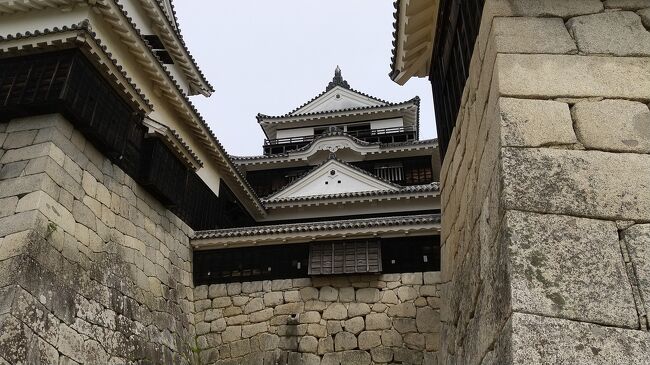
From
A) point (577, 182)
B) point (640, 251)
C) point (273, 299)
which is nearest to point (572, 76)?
point (577, 182)

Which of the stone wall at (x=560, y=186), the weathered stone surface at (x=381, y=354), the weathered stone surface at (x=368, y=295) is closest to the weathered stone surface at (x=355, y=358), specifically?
the weathered stone surface at (x=381, y=354)

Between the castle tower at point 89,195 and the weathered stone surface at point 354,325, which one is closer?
the castle tower at point 89,195

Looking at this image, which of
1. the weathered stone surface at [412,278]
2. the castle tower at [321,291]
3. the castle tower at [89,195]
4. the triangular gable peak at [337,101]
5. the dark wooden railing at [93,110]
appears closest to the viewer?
the castle tower at [89,195]

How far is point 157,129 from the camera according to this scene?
8789 mm

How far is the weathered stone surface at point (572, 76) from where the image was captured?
275 cm

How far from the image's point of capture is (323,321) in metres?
9.20

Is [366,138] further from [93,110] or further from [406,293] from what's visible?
[93,110]

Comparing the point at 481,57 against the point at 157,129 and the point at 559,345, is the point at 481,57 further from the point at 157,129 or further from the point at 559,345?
the point at 157,129

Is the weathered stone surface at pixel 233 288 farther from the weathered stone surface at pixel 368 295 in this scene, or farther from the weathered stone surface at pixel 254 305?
the weathered stone surface at pixel 368 295

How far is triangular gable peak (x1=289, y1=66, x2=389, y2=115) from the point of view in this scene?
22188 millimetres

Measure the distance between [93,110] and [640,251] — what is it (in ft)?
24.1

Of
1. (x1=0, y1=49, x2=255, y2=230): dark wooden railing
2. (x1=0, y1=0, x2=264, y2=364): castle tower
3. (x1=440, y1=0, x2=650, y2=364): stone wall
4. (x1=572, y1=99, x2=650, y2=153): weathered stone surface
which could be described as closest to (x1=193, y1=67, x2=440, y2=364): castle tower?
(x1=0, y1=0, x2=264, y2=364): castle tower

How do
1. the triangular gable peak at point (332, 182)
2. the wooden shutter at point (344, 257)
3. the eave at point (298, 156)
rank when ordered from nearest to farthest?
1. the wooden shutter at point (344, 257)
2. the triangular gable peak at point (332, 182)
3. the eave at point (298, 156)

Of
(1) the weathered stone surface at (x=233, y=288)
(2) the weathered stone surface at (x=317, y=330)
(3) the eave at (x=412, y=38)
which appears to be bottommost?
(2) the weathered stone surface at (x=317, y=330)
